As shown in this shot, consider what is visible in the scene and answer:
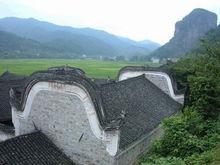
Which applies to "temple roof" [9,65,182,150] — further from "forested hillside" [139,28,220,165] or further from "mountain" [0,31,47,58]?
"mountain" [0,31,47,58]

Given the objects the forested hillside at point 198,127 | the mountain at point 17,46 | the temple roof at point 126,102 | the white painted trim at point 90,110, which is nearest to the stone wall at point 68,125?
the white painted trim at point 90,110

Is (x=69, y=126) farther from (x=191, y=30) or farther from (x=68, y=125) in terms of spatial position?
(x=191, y=30)

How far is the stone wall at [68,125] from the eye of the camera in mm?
12508

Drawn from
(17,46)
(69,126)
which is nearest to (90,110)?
(69,126)

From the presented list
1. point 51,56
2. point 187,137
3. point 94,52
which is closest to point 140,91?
point 187,137

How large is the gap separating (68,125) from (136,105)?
227 inches

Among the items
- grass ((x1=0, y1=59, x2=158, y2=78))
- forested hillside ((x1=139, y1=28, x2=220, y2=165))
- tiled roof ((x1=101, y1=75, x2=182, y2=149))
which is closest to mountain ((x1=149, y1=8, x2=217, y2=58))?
grass ((x1=0, y1=59, x2=158, y2=78))

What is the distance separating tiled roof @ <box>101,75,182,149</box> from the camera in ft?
49.4

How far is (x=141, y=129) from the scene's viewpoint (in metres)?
15.6

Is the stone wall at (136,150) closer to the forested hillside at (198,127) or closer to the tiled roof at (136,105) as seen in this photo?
the tiled roof at (136,105)

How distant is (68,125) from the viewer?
12.9 metres

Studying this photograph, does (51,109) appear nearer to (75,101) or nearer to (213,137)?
(75,101)

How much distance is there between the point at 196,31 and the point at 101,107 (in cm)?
12362

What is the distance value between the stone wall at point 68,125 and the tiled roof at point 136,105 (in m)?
1.19
